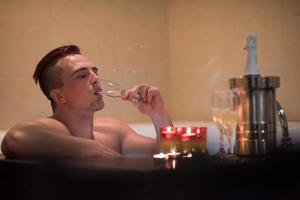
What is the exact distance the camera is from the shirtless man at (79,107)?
141cm

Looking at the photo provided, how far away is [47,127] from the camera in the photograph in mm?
1369

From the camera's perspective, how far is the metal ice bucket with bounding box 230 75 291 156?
104cm

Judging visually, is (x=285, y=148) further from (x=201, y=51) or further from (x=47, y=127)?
(x=201, y=51)

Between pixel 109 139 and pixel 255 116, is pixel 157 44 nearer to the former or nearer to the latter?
pixel 109 139

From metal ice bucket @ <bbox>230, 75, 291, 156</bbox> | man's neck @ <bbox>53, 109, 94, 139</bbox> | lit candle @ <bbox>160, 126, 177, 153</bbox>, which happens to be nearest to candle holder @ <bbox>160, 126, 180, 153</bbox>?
lit candle @ <bbox>160, 126, 177, 153</bbox>

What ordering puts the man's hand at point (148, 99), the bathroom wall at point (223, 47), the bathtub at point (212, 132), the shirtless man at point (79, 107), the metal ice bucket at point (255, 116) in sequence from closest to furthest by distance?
the metal ice bucket at point (255, 116), the bathtub at point (212, 132), the shirtless man at point (79, 107), the man's hand at point (148, 99), the bathroom wall at point (223, 47)

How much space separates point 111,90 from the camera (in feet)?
6.47

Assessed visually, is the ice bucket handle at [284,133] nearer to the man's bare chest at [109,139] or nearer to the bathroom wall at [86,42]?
the man's bare chest at [109,139]

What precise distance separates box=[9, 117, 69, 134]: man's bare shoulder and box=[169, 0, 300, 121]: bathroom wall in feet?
2.88

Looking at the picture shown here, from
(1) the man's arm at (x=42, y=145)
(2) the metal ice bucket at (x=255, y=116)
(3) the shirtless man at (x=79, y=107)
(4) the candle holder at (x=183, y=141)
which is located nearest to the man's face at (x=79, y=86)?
(3) the shirtless man at (x=79, y=107)

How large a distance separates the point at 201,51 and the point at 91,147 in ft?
4.24

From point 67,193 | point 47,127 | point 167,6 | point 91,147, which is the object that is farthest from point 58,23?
point 67,193

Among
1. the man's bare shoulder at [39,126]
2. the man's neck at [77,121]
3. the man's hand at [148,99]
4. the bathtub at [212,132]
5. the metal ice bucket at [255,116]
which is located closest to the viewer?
the metal ice bucket at [255,116]

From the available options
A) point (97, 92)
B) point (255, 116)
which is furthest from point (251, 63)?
point (97, 92)
